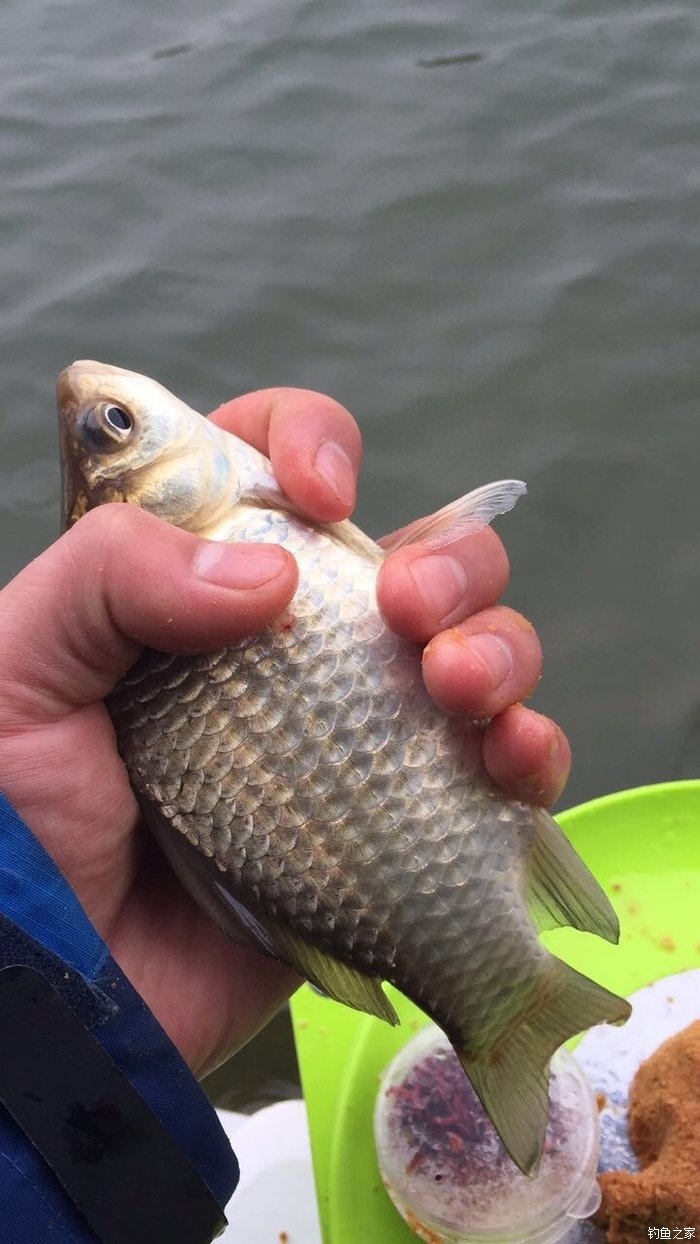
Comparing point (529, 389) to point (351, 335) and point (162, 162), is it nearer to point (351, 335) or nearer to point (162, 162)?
point (351, 335)

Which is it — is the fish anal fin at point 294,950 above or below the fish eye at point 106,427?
below

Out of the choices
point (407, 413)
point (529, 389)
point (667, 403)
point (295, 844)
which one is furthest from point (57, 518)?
point (295, 844)

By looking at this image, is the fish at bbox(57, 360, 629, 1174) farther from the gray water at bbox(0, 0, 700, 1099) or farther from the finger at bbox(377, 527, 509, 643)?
the gray water at bbox(0, 0, 700, 1099)

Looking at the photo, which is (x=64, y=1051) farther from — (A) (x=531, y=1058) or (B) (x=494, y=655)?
(B) (x=494, y=655)

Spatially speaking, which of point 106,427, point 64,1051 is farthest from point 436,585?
point 64,1051

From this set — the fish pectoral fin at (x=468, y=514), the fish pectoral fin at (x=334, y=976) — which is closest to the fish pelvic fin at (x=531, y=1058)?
the fish pectoral fin at (x=334, y=976)

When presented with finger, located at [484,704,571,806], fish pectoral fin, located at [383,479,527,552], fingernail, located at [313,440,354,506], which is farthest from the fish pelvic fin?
fingernail, located at [313,440,354,506]

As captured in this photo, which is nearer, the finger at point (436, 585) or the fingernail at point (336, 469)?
the finger at point (436, 585)

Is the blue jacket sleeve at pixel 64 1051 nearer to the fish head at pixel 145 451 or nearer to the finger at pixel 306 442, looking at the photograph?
the fish head at pixel 145 451
